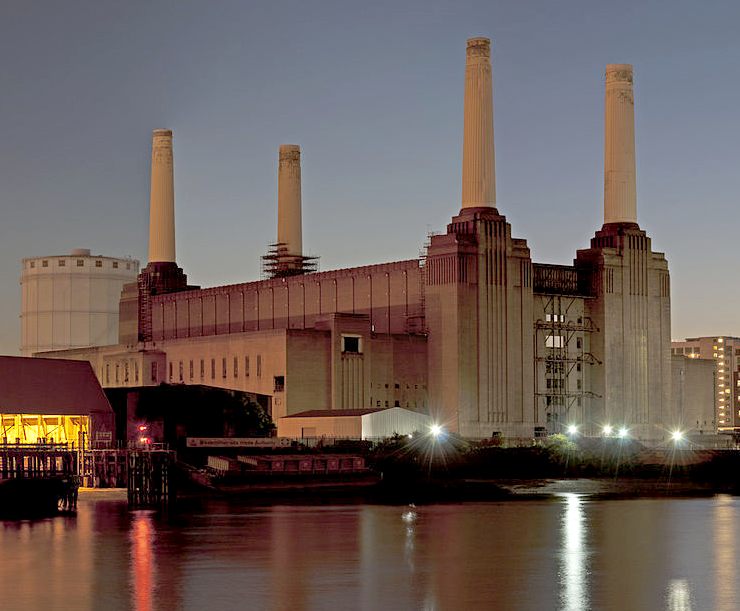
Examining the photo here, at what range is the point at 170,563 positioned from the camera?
48.5 metres

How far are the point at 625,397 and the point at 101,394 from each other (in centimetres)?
5318

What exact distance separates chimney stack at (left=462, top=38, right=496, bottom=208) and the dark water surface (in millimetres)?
49904

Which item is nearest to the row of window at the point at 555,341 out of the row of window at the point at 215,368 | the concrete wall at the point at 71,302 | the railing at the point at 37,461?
the row of window at the point at 215,368

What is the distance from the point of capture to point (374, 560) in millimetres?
50031

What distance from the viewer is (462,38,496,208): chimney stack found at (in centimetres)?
11850

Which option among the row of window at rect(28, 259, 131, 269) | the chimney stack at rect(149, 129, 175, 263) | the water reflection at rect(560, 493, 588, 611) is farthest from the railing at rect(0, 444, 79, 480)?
the row of window at rect(28, 259, 131, 269)

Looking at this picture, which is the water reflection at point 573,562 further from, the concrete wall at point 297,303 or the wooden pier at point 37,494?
the concrete wall at point 297,303

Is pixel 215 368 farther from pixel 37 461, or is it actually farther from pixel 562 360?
pixel 37 461

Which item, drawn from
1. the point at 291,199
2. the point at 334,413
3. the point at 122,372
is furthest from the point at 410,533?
the point at 291,199

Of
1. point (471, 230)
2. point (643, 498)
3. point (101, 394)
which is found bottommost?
point (643, 498)

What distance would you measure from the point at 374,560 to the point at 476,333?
229 ft

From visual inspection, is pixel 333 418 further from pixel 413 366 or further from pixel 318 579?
pixel 318 579

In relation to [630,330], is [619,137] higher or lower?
higher

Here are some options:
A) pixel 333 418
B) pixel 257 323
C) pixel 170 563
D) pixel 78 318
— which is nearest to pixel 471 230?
pixel 333 418
